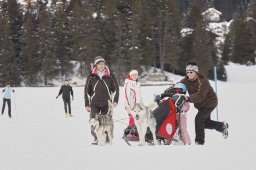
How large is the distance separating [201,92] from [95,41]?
1625 inches

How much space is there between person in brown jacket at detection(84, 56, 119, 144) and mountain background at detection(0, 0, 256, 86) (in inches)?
1471

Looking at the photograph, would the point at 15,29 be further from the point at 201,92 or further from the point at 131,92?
the point at 201,92

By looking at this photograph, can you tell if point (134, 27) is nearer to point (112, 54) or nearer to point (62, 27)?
point (112, 54)

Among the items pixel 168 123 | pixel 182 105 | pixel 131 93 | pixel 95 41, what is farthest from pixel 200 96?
pixel 95 41

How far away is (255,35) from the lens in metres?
64.7

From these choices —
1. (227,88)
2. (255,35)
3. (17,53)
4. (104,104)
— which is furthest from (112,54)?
(104,104)

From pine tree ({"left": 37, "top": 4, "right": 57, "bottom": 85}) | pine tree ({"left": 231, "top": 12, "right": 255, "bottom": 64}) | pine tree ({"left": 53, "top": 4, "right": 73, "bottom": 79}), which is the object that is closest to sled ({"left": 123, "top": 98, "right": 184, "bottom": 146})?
pine tree ({"left": 37, "top": 4, "right": 57, "bottom": 85})

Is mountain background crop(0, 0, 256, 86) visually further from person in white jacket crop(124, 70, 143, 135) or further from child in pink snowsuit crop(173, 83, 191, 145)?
child in pink snowsuit crop(173, 83, 191, 145)

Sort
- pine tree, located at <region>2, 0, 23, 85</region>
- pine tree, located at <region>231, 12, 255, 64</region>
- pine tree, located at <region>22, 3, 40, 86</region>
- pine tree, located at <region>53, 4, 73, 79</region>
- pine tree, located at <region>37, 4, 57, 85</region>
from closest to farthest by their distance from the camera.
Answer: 1. pine tree, located at <region>2, 0, 23, 85</region>
2. pine tree, located at <region>22, 3, 40, 86</region>
3. pine tree, located at <region>37, 4, 57, 85</region>
4. pine tree, located at <region>53, 4, 73, 79</region>
5. pine tree, located at <region>231, 12, 255, 64</region>

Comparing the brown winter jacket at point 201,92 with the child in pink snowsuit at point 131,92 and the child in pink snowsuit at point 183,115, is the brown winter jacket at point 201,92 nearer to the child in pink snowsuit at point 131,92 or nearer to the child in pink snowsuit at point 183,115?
the child in pink snowsuit at point 183,115

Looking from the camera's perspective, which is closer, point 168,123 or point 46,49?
point 168,123

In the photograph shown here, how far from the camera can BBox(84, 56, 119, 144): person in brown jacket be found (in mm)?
8438

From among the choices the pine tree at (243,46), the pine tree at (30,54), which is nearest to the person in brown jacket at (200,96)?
the pine tree at (30,54)

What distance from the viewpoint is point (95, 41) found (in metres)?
48.1
